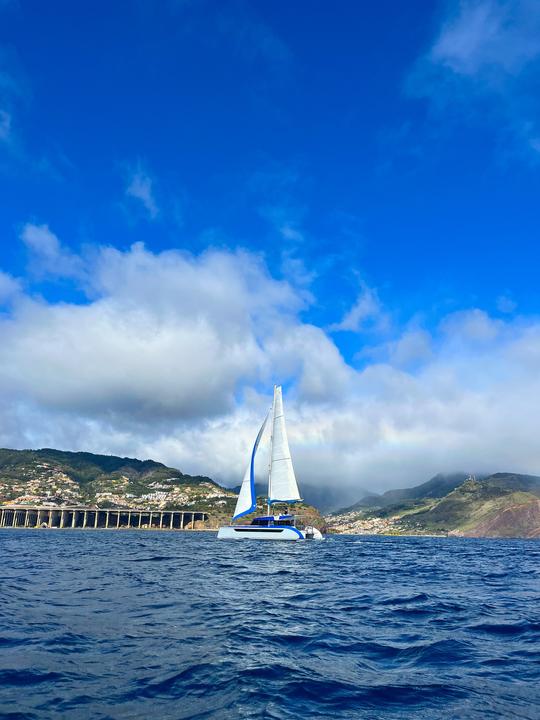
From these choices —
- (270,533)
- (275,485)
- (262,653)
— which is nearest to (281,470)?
(275,485)

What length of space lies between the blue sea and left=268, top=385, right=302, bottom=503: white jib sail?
67.4 m

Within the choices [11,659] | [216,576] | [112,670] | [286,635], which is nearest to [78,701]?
[112,670]

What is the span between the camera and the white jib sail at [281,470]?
94062 millimetres

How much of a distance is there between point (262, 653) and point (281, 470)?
3233 inches

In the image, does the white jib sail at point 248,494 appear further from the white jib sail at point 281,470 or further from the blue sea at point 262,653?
the blue sea at point 262,653

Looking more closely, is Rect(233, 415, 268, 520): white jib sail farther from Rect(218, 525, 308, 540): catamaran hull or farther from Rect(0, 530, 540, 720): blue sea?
Rect(0, 530, 540, 720): blue sea

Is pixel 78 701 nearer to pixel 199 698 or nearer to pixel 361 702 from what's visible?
pixel 199 698

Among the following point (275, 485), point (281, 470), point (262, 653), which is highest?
point (281, 470)

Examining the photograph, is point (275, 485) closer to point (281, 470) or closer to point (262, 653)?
point (281, 470)

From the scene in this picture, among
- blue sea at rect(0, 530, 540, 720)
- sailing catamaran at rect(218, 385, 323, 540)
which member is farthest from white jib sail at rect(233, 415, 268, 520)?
blue sea at rect(0, 530, 540, 720)

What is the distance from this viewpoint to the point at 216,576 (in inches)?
1347

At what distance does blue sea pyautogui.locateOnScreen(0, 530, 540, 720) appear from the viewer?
9.56 metres

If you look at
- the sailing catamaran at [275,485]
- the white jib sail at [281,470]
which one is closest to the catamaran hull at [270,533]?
the sailing catamaran at [275,485]

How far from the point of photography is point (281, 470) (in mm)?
94750
